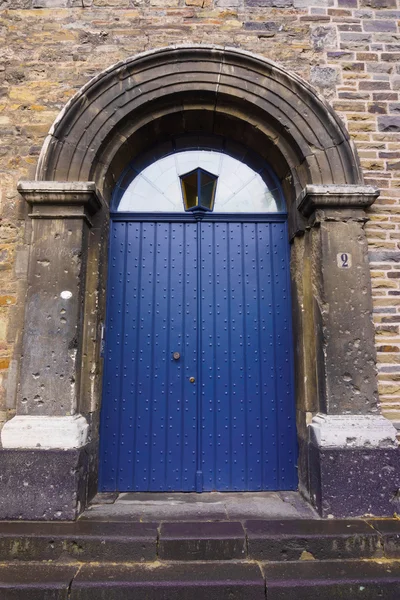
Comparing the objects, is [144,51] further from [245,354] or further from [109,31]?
[245,354]

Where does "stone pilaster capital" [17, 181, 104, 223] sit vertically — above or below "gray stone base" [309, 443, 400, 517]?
above

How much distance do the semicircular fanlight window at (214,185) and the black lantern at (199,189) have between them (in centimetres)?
1

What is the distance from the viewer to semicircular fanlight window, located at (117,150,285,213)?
154 inches

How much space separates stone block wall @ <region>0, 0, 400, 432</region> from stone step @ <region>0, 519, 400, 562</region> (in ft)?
6.73

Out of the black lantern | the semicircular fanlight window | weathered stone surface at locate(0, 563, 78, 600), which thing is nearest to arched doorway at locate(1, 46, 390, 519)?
the semicircular fanlight window

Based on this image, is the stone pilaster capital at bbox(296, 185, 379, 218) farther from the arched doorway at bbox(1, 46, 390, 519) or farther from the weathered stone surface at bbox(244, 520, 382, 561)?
the weathered stone surface at bbox(244, 520, 382, 561)

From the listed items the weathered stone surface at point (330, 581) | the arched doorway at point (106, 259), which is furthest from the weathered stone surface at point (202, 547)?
the arched doorway at point (106, 259)

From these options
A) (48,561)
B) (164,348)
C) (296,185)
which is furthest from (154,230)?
(48,561)

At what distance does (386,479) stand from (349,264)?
5.57ft

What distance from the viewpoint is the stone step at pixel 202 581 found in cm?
227

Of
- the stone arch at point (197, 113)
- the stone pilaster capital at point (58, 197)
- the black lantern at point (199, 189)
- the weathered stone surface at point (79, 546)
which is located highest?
the stone arch at point (197, 113)

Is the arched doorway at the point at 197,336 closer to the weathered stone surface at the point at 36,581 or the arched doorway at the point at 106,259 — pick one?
the arched doorway at the point at 106,259

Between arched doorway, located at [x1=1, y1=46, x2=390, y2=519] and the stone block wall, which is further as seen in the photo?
the stone block wall

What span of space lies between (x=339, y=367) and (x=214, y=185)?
2168 millimetres
